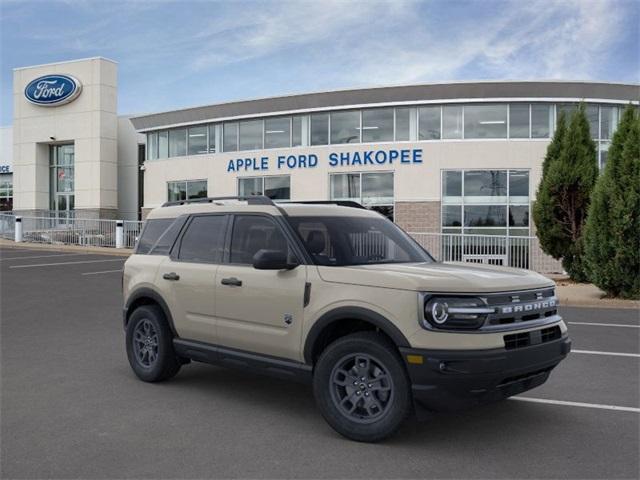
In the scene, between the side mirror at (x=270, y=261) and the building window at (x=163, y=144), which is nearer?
the side mirror at (x=270, y=261)

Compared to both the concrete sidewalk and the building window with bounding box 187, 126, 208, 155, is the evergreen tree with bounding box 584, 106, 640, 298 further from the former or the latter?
the building window with bounding box 187, 126, 208, 155

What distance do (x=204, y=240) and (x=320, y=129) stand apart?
21260 millimetres

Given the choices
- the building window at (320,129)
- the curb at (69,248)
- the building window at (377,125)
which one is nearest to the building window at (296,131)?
the building window at (320,129)

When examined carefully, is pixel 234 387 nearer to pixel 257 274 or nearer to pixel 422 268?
pixel 257 274

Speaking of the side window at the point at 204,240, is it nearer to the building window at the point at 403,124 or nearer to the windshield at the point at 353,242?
the windshield at the point at 353,242

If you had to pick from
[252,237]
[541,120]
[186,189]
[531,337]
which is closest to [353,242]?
[252,237]

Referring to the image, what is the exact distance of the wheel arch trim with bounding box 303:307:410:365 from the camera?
4484 millimetres

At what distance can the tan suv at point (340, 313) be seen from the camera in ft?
14.5

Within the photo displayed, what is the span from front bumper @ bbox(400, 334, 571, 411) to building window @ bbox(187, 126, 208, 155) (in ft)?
89.0

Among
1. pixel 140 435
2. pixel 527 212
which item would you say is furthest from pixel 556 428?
pixel 527 212

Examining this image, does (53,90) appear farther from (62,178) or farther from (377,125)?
(377,125)

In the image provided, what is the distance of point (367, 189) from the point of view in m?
25.9

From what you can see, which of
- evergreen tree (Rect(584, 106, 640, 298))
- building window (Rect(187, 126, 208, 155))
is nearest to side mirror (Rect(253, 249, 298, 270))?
evergreen tree (Rect(584, 106, 640, 298))

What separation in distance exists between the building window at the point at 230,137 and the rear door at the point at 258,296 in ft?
78.6
